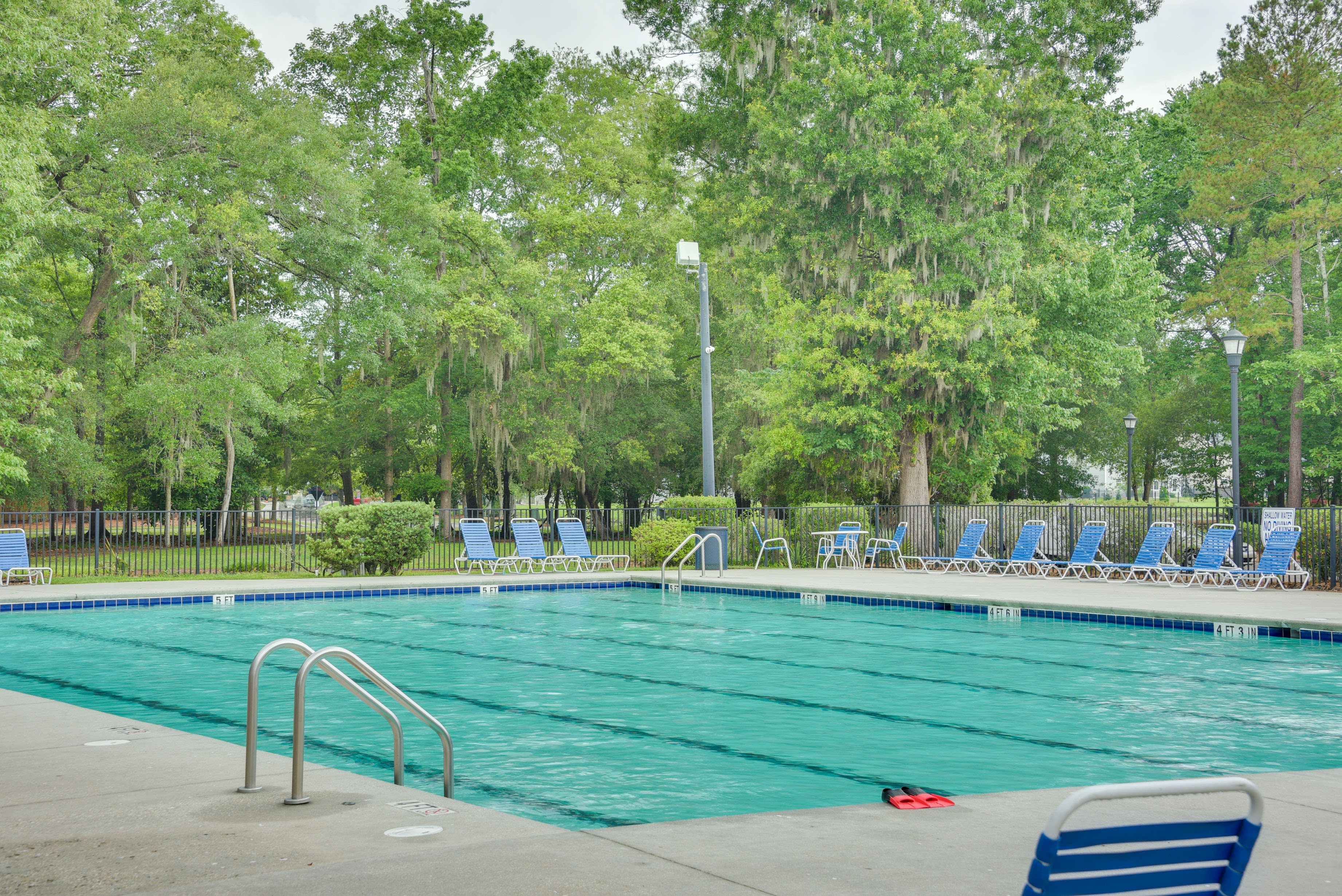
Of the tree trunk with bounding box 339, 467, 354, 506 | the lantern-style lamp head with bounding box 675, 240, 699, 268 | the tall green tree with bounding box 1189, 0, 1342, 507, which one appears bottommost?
the tree trunk with bounding box 339, 467, 354, 506

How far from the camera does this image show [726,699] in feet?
29.1

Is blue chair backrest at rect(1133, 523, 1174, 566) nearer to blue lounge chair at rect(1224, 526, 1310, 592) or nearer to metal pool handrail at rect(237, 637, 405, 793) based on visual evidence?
blue lounge chair at rect(1224, 526, 1310, 592)

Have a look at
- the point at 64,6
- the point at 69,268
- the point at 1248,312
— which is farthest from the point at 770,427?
the point at 69,268

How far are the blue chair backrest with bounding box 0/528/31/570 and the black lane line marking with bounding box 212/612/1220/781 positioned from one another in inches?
372

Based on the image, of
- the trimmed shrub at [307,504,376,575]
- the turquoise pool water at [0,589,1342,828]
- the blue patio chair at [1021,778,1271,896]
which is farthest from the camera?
the trimmed shrub at [307,504,376,575]

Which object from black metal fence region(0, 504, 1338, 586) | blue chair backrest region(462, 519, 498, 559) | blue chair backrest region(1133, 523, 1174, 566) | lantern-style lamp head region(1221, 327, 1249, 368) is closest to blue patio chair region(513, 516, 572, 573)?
blue chair backrest region(462, 519, 498, 559)

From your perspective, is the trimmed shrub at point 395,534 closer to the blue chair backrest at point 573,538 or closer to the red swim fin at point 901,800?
the blue chair backrest at point 573,538

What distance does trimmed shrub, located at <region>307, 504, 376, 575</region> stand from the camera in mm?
20234

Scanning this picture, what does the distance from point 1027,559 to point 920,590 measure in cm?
407

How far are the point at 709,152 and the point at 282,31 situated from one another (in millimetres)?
15723

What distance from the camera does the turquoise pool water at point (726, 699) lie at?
639cm

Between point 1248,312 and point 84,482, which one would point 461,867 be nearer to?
point 84,482

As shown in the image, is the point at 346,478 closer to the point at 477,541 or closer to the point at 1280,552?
the point at 477,541

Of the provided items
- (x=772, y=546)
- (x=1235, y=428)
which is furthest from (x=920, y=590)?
(x=772, y=546)
